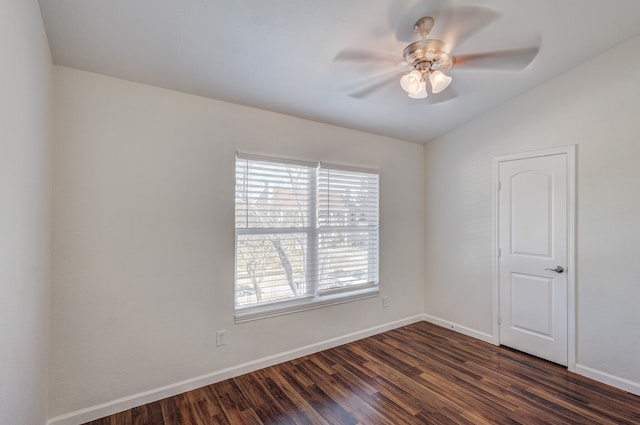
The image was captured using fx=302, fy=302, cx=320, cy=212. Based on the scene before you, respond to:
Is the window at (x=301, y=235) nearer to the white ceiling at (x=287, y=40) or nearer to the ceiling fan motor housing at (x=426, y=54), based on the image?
the white ceiling at (x=287, y=40)

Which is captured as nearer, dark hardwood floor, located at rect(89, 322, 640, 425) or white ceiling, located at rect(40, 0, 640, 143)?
white ceiling, located at rect(40, 0, 640, 143)

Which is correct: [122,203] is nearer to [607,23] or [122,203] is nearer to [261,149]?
[261,149]

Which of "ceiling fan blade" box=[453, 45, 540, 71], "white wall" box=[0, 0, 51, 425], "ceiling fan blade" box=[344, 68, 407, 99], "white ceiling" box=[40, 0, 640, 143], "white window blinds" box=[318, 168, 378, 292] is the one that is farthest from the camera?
"white window blinds" box=[318, 168, 378, 292]

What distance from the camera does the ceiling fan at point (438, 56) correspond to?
6.19ft

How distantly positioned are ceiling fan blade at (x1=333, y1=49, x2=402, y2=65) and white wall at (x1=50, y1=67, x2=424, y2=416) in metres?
0.97

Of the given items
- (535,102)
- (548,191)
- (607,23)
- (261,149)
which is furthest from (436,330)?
(607,23)

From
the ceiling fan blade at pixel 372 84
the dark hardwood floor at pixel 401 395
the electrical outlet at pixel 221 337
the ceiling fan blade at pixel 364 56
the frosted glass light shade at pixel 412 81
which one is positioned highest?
the ceiling fan blade at pixel 364 56

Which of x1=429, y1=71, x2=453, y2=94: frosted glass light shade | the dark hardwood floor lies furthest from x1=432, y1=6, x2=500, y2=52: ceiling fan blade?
the dark hardwood floor

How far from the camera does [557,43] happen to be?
91.7 inches

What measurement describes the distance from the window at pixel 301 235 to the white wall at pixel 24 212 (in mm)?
1283

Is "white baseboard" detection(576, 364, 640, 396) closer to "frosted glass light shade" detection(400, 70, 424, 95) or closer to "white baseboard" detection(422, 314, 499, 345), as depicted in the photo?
"white baseboard" detection(422, 314, 499, 345)

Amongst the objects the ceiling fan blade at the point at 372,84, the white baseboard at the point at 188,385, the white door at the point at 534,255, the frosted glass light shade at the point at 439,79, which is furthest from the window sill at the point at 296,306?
the frosted glass light shade at the point at 439,79

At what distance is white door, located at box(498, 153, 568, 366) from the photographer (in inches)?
113

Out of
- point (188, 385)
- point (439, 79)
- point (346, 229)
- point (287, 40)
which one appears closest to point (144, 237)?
point (188, 385)
